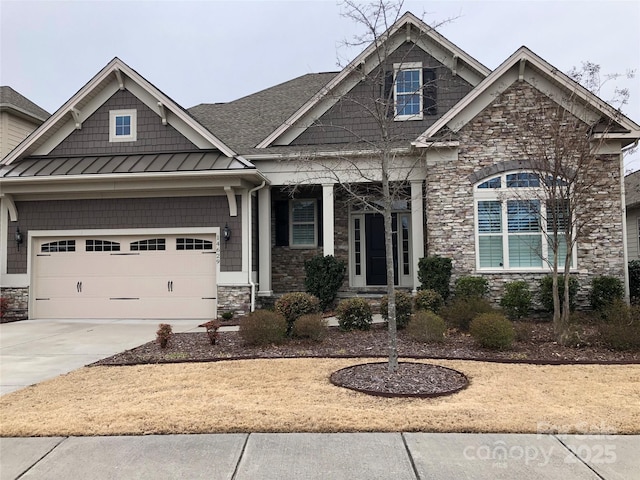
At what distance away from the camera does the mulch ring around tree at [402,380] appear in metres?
5.95

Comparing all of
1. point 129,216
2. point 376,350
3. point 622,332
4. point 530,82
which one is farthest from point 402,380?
point 129,216

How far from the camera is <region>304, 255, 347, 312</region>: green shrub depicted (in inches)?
507

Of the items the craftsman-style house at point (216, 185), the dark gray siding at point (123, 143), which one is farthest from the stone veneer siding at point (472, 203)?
the dark gray siding at point (123, 143)

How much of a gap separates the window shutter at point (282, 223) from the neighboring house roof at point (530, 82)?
5.17 m

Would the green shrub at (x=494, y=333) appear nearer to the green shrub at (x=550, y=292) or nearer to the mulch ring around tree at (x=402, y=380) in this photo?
the mulch ring around tree at (x=402, y=380)

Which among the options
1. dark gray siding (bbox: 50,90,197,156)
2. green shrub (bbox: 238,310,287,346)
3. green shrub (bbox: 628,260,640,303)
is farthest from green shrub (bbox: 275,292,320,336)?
green shrub (bbox: 628,260,640,303)

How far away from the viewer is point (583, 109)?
1148 cm

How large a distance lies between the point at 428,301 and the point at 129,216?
834cm

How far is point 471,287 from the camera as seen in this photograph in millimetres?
11508

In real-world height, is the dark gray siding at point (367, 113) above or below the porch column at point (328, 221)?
above

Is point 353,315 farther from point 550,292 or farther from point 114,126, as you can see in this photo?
point 114,126

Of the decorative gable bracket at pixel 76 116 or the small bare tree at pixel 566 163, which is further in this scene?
the decorative gable bracket at pixel 76 116

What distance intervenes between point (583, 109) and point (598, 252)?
3386 mm

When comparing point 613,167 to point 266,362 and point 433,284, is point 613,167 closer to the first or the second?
point 433,284
